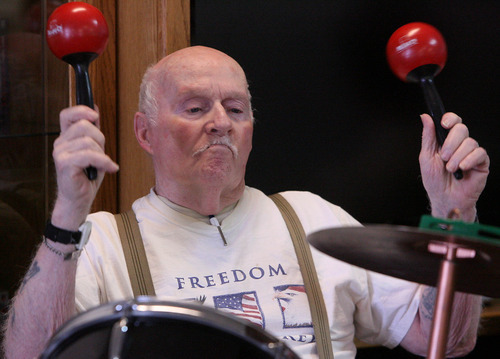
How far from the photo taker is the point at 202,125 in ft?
5.83

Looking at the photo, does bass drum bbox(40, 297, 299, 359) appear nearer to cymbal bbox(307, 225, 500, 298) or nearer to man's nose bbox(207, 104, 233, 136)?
cymbal bbox(307, 225, 500, 298)

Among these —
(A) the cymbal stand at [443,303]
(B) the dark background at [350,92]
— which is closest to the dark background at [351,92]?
(B) the dark background at [350,92]

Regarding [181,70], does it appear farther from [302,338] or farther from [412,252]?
[412,252]

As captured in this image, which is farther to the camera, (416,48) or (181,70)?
(181,70)

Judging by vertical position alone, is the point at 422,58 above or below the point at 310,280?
above

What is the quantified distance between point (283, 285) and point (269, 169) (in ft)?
2.31

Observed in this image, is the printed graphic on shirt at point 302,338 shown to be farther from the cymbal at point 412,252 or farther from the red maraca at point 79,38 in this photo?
the red maraca at point 79,38

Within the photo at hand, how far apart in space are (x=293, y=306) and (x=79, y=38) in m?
0.82

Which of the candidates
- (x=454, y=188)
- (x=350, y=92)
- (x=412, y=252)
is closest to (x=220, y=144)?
(x=454, y=188)

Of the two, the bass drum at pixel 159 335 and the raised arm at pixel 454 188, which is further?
the raised arm at pixel 454 188

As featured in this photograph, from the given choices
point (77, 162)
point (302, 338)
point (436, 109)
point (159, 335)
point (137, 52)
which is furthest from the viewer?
point (137, 52)

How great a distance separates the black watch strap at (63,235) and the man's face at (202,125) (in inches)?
16.7

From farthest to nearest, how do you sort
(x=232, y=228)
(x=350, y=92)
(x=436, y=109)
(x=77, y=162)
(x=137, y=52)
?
(x=350, y=92) → (x=137, y=52) → (x=232, y=228) → (x=436, y=109) → (x=77, y=162)

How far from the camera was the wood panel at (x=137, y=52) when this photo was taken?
2.09m
